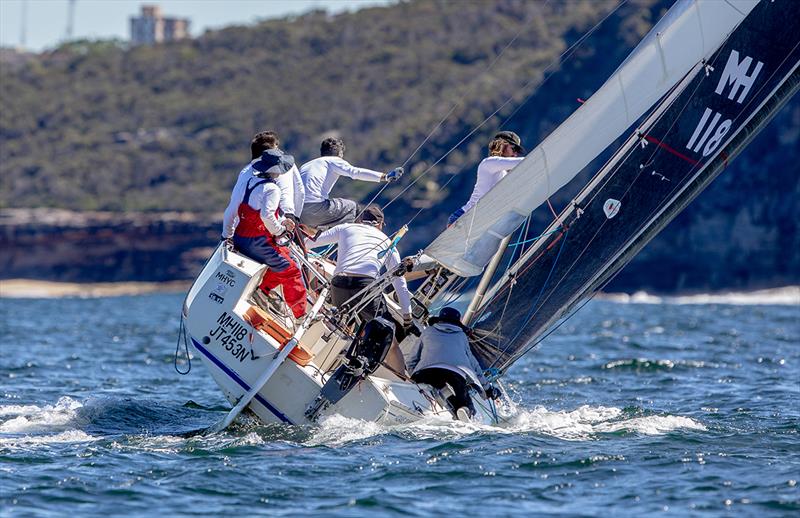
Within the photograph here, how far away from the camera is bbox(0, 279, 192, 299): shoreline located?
63875mm

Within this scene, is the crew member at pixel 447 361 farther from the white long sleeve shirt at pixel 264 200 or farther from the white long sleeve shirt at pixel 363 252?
the white long sleeve shirt at pixel 264 200

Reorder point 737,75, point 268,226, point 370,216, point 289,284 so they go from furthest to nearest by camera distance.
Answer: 1. point 370,216
2. point 737,75
3. point 289,284
4. point 268,226

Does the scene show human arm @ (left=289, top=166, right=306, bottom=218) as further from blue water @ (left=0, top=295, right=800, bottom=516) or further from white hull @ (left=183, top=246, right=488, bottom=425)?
blue water @ (left=0, top=295, right=800, bottom=516)

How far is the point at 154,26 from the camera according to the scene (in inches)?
5143

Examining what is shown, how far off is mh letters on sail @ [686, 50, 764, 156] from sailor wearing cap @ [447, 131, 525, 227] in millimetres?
1489

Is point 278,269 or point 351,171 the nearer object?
point 278,269

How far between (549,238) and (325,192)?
204cm

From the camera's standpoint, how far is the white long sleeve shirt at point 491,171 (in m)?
12.1

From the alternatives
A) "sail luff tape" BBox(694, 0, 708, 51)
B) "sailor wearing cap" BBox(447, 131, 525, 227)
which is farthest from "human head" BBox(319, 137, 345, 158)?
"sail luff tape" BBox(694, 0, 708, 51)

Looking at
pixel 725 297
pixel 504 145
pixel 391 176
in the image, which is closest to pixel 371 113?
pixel 725 297

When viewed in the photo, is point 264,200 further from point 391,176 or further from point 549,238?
point 549,238

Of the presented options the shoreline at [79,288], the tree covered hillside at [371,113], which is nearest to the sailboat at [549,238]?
the tree covered hillside at [371,113]

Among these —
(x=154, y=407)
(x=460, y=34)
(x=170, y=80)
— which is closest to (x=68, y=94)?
(x=170, y=80)

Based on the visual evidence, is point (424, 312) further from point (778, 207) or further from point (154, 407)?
point (778, 207)
